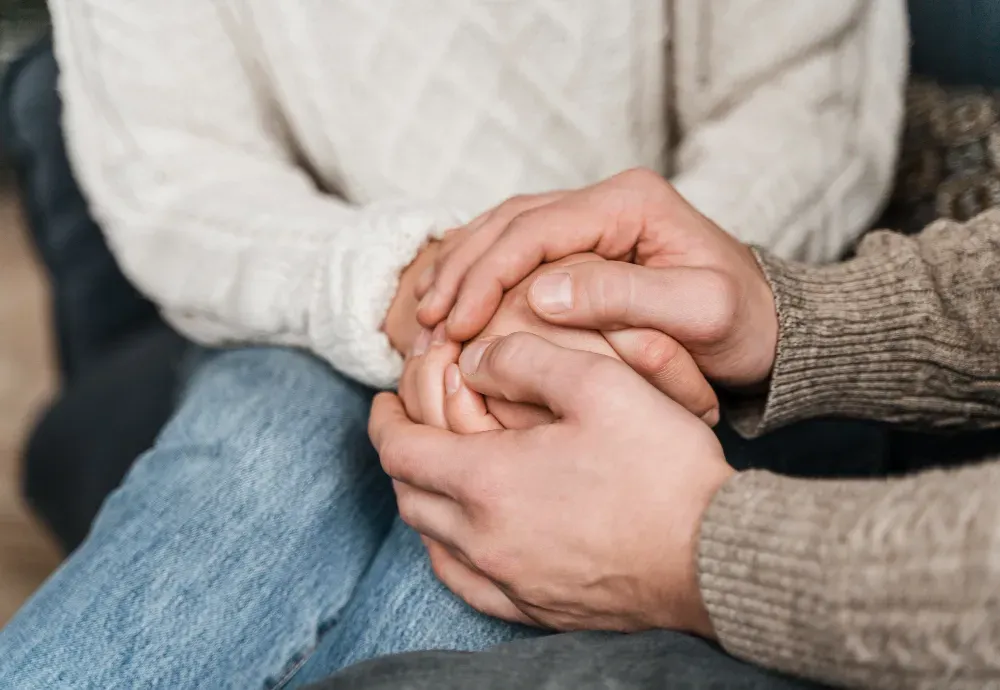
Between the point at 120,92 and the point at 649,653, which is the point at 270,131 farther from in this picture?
the point at 649,653

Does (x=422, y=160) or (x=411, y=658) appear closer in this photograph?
(x=411, y=658)

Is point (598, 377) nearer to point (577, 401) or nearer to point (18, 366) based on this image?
point (577, 401)

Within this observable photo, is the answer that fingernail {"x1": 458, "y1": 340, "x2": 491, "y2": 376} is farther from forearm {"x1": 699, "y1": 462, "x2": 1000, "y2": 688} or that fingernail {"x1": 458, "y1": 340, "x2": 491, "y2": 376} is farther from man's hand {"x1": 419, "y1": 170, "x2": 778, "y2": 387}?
forearm {"x1": 699, "y1": 462, "x2": 1000, "y2": 688}

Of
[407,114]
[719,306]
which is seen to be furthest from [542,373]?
[407,114]

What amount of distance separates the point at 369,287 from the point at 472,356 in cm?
11

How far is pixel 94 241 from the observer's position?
110 centimetres

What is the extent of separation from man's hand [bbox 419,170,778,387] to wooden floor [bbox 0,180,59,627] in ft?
3.73

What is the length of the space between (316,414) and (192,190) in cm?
25

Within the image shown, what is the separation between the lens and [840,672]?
0.37 metres

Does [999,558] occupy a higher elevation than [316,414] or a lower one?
higher

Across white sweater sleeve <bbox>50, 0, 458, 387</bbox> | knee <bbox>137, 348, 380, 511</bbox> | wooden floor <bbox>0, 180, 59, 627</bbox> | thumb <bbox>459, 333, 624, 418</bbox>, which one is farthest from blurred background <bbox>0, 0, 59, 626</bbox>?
thumb <bbox>459, 333, 624, 418</bbox>

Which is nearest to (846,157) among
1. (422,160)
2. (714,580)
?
(422,160)

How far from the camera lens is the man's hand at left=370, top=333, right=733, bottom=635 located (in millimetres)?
436

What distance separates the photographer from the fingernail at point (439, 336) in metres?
0.60
